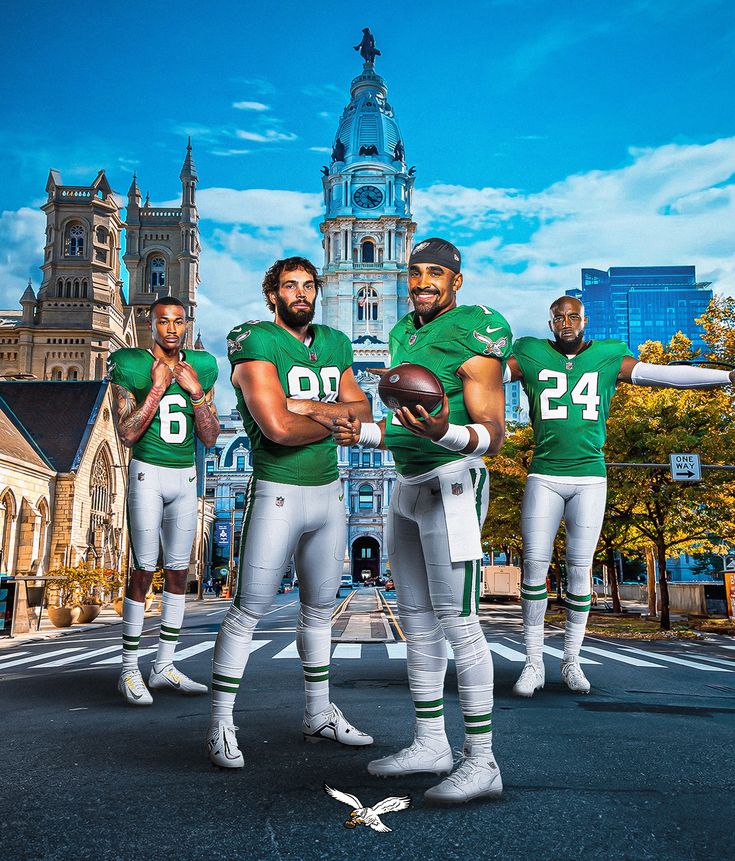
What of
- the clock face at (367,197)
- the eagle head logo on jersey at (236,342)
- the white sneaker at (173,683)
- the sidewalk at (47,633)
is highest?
the clock face at (367,197)

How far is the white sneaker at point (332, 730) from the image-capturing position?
495 centimetres

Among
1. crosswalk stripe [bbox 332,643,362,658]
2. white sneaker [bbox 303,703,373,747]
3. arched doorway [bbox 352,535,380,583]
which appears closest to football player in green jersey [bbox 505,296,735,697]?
white sneaker [bbox 303,703,373,747]

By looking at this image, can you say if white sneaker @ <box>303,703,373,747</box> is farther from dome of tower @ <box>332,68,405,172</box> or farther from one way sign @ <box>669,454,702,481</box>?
dome of tower @ <box>332,68,405,172</box>

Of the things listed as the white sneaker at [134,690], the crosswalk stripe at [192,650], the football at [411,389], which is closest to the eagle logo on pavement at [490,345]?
the football at [411,389]

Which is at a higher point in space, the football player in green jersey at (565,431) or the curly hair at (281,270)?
the curly hair at (281,270)

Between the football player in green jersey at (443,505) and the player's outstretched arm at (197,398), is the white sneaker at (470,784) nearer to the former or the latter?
the football player in green jersey at (443,505)

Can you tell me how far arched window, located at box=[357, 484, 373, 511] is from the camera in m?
109

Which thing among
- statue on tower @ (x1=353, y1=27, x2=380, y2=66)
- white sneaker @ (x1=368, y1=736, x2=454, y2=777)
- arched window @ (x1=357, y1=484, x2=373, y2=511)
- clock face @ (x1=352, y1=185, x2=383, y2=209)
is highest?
statue on tower @ (x1=353, y1=27, x2=380, y2=66)

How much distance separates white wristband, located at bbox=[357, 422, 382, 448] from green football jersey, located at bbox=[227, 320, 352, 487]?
17.1 inches

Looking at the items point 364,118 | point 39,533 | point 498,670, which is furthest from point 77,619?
point 364,118

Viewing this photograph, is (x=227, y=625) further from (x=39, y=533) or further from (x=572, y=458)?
(x=39, y=533)

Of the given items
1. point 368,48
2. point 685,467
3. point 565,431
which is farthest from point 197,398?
point 368,48

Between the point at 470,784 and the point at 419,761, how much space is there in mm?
505

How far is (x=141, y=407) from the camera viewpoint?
22.8 feet
